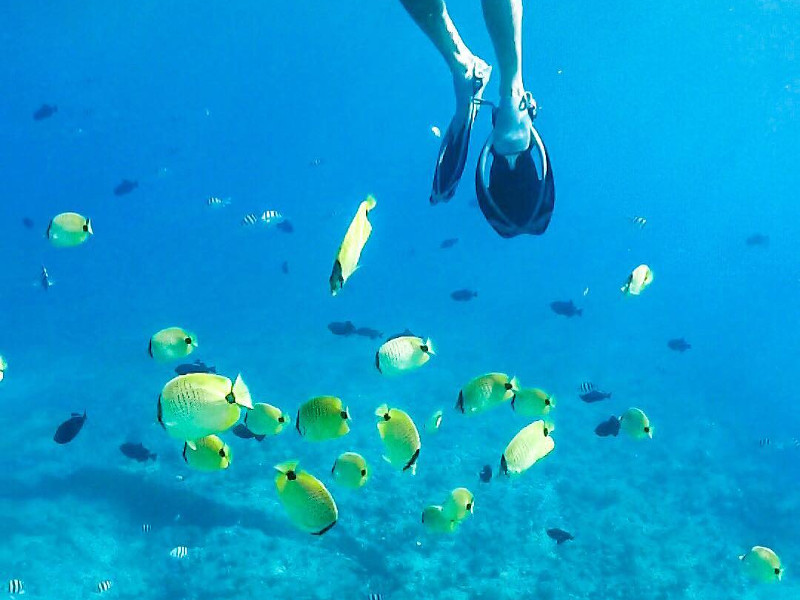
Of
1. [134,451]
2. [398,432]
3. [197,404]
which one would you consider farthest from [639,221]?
[197,404]

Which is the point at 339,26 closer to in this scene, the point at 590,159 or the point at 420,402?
the point at 420,402

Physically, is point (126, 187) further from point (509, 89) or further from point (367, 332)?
point (509, 89)

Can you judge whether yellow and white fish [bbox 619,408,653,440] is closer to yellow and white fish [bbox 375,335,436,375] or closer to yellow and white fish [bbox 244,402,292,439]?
yellow and white fish [bbox 375,335,436,375]

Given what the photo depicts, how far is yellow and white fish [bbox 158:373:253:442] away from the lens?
3.28m

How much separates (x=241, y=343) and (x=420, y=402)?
1091 centimetres

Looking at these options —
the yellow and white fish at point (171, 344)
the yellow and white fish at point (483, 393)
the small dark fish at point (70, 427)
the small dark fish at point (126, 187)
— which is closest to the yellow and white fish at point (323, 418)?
the yellow and white fish at point (483, 393)

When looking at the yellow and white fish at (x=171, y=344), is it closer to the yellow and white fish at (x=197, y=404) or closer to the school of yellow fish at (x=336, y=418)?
the school of yellow fish at (x=336, y=418)

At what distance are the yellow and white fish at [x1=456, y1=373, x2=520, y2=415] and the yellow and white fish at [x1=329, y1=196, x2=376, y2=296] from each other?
6.63 feet

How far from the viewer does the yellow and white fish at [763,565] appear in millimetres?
5969

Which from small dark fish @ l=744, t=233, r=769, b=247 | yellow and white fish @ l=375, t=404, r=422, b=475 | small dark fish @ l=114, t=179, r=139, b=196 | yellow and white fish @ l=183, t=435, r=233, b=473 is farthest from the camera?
small dark fish @ l=744, t=233, r=769, b=247

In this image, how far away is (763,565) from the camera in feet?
19.7

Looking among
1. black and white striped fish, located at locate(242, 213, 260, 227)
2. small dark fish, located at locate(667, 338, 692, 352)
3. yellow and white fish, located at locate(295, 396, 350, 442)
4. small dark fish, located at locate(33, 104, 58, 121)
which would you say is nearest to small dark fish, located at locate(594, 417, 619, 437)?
yellow and white fish, located at locate(295, 396, 350, 442)

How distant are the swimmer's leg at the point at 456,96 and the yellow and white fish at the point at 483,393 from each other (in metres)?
1.67

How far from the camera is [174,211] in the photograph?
106m
